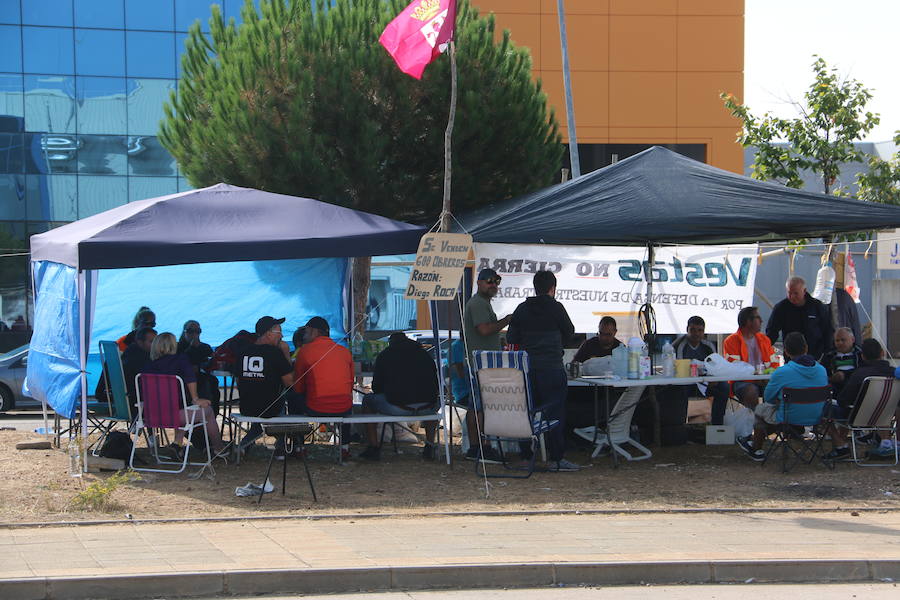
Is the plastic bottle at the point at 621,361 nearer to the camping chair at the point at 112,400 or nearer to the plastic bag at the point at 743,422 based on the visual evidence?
the plastic bag at the point at 743,422

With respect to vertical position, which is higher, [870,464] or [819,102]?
[819,102]

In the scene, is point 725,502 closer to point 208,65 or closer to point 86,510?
point 86,510

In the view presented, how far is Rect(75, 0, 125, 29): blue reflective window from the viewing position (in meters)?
35.0

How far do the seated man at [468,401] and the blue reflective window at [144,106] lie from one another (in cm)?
2506

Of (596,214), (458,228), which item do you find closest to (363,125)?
(458,228)

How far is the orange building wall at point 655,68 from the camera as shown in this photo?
28.8m

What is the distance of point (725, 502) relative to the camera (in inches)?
373

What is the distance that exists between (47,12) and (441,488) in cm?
2972

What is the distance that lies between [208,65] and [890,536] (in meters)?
13.0

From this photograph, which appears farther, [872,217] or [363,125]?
[363,125]

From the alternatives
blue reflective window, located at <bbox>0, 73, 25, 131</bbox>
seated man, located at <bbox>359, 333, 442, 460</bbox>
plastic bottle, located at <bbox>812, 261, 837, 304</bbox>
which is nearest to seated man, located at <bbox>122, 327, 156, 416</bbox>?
seated man, located at <bbox>359, 333, 442, 460</bbox>

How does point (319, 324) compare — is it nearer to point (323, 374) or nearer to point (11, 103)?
point (323, 374)

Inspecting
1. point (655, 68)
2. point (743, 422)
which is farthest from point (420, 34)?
point (655, 68)

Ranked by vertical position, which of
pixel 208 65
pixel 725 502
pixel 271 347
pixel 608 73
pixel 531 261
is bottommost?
pixel 725 502
